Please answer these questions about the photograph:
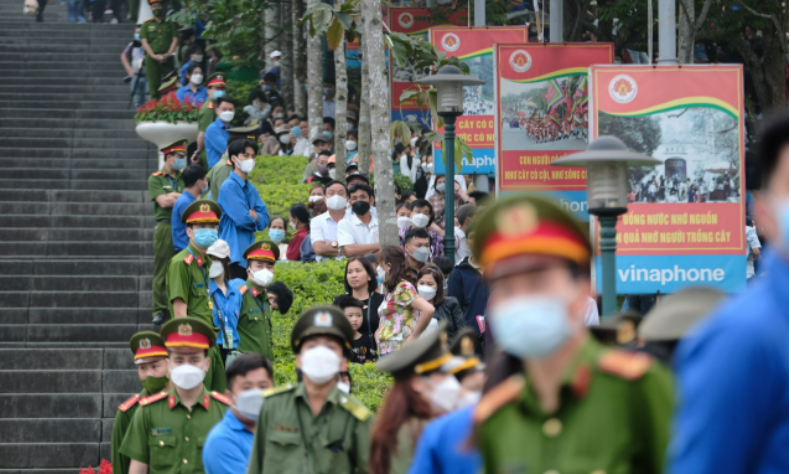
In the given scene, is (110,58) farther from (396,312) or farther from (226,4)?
(396,312)

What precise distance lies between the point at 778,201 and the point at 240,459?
4.18m

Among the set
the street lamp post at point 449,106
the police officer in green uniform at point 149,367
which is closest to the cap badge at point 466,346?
the police officer in green uniform at point 149,367

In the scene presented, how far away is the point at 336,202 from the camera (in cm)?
1397

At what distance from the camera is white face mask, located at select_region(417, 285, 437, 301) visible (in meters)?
10.1

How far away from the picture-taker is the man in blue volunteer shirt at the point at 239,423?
19.8 ft

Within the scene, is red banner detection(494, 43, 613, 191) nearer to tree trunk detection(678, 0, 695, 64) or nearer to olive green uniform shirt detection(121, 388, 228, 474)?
tree trunk detection(678, 0, 695, 64)

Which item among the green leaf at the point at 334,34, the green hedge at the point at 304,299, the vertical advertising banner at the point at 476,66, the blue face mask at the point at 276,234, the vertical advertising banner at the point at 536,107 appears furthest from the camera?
the vertical advertising banner at the point at 476,66

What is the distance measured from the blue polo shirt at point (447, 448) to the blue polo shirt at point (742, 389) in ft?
3.35

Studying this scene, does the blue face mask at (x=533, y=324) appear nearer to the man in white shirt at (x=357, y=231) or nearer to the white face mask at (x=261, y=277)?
the white face mask at (x=261, y=277)

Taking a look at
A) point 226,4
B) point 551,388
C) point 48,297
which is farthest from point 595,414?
point 226,4

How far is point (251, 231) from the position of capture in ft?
41.9

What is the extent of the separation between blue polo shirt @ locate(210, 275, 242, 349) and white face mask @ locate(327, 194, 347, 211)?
3929 millimetres

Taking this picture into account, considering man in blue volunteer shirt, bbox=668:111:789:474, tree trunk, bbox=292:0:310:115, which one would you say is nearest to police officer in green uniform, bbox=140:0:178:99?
tree trunk, bbox=292:0:310:115

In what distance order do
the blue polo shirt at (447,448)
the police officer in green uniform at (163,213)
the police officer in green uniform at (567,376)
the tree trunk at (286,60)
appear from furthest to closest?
the tree trunk at (286,60) → the police officer in green uniform at (163,213) → the blue polo shirt at (447,448) → the police officer in green uniform at (567,376)
